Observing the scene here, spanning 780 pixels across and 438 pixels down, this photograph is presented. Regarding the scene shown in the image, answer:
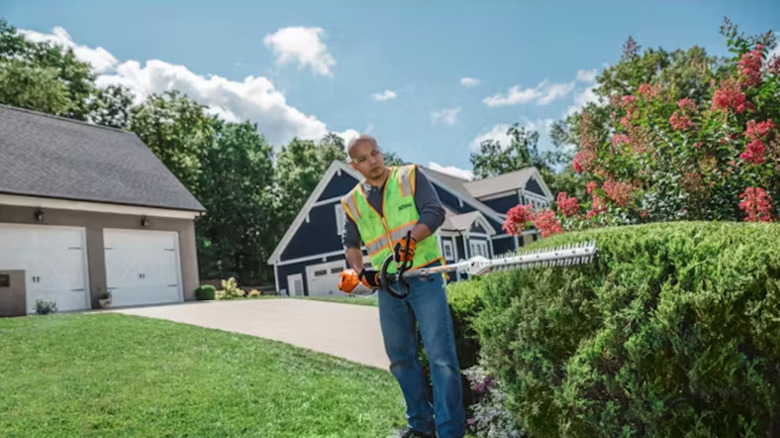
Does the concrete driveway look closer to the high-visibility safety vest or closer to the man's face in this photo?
the high-visibility safety vest

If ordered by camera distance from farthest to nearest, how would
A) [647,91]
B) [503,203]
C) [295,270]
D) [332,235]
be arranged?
1. [503,203]
2. [295,270]
3. [332,235]
4. [647,91]

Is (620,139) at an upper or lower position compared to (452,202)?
lower

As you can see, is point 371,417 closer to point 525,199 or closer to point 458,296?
point 458,296

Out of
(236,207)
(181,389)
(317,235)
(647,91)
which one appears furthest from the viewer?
(236,207)

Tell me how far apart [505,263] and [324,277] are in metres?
24.3

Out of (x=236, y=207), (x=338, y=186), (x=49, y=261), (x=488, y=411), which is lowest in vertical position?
(x=488, y=411)

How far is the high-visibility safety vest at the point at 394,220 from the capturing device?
367cm

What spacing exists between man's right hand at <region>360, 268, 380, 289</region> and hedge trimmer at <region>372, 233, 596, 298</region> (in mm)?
58

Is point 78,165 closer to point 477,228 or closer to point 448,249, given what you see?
point 448,249

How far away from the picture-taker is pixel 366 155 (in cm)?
377

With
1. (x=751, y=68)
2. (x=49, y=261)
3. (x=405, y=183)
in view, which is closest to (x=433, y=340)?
(x=405, y=183)

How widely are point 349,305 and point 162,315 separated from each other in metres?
4.70

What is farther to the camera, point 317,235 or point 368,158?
point 317,235

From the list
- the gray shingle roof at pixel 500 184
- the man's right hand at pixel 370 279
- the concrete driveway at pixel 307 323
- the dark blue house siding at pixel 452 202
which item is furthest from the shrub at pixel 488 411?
the gray shingle roof at pixel 500 184
